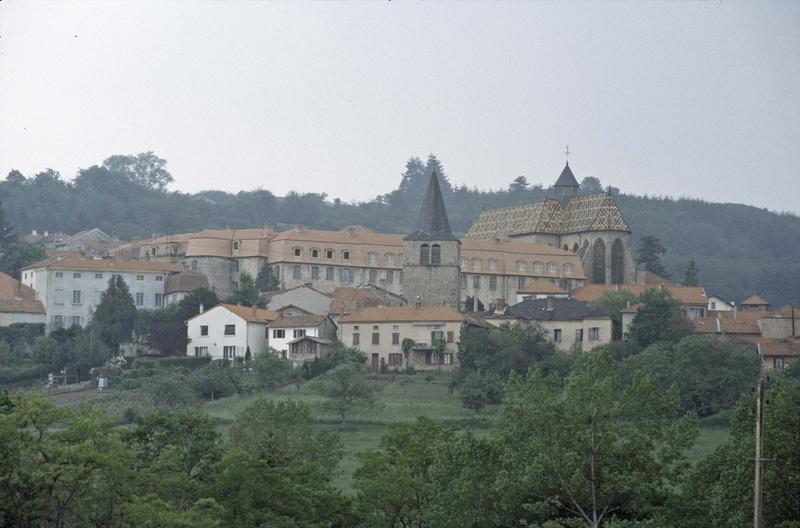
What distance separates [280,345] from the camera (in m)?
93.2

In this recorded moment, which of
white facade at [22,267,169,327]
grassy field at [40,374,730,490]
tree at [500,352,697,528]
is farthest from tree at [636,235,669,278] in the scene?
tree at [500,352,697,528]

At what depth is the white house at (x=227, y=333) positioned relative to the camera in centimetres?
9382

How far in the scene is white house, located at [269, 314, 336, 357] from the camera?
306 ft

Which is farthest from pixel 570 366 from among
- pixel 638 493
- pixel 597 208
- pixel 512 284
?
pixel 638 493

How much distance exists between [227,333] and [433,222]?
51.8 feet

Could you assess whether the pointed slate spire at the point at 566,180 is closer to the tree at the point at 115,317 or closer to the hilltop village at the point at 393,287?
the hilltop village at the point at 393,287

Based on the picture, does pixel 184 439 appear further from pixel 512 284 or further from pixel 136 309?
pixel 512 284

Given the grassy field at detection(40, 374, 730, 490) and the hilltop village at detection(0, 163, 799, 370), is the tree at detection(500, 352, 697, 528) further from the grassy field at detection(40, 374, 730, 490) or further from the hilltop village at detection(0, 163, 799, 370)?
the hilltop village at detection(0, 163, 799, 370)

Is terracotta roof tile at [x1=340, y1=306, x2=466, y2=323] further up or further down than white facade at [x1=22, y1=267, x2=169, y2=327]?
further down

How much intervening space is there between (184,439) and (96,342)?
41.8 m

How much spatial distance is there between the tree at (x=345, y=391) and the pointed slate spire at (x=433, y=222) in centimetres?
2157

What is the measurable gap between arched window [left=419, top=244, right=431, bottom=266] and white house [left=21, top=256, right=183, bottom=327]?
13.9 meters

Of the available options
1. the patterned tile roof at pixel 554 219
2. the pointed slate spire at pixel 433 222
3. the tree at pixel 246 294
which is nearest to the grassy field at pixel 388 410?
the tree at pixel 246 294

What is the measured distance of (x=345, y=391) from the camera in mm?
80062
